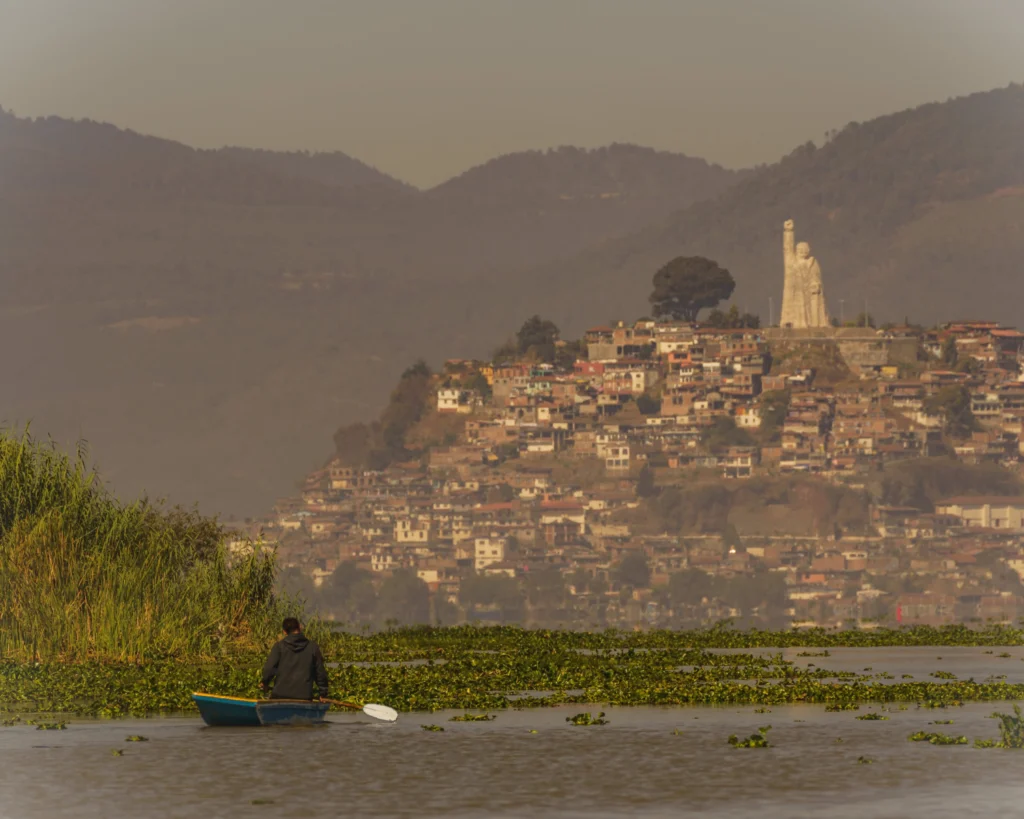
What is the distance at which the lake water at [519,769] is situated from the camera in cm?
2672

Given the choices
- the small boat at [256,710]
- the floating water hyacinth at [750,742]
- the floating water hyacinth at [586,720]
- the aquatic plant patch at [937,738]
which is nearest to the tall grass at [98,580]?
the small boat at [256,710]

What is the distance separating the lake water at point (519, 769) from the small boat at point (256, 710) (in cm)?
23

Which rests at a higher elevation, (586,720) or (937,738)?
(586,720)

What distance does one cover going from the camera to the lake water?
2672 cm

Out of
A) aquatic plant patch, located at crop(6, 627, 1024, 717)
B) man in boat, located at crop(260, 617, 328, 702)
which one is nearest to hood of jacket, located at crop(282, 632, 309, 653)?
man in boat, located at crop(260, 617, 328, 702)

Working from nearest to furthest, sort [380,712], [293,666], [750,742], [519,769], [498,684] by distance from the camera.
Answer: [519,769] → [750,742] → [293,666] → [380,712] → [498,684]

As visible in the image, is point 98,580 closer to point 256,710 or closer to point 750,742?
point 256,710

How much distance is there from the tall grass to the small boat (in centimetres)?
1275

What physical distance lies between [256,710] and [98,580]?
1448cm

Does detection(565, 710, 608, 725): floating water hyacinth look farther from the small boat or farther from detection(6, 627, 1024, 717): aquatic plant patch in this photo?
the small boat

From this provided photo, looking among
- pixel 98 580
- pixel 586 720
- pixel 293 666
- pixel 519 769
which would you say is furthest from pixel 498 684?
pixel 519 769

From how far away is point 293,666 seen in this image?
35344 mm

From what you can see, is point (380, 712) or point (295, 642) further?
point (380, 712)

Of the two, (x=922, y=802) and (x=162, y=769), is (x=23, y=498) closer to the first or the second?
(x=162, y=769)
